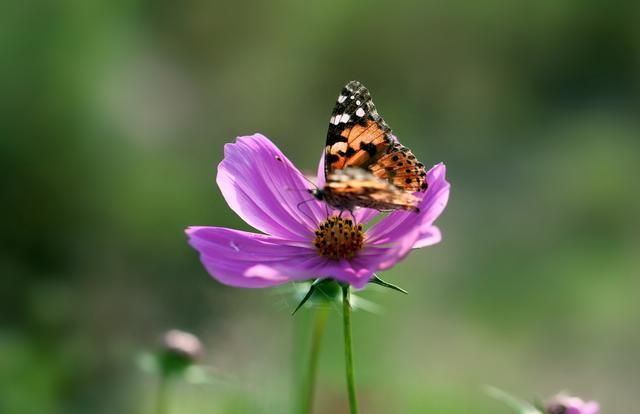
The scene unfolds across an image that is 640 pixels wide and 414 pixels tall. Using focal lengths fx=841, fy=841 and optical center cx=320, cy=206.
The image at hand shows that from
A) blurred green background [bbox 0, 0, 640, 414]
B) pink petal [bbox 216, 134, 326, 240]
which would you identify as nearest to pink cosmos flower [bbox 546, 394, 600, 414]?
pink petal [bbox 216, 134, 326, 240]

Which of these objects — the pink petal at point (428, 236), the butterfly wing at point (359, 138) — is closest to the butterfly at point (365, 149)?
the butterfly wing at point (359, 138)

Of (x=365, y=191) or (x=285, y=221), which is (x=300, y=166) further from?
(x=365, y=191)

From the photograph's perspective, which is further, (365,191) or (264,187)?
(264,187)

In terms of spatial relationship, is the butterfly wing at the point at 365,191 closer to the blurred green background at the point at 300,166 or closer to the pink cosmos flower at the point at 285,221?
the pink cosmos flower at the point at 285,221

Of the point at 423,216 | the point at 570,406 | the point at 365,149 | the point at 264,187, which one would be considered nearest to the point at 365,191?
the point at 423,216

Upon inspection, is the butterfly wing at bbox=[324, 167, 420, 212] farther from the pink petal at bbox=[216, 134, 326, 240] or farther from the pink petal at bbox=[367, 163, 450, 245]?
the pink petal at bbox=[216, 134, 326, 240]

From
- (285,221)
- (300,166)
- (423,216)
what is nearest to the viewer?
(423,216)

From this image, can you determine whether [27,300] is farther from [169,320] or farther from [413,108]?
[413,108]
